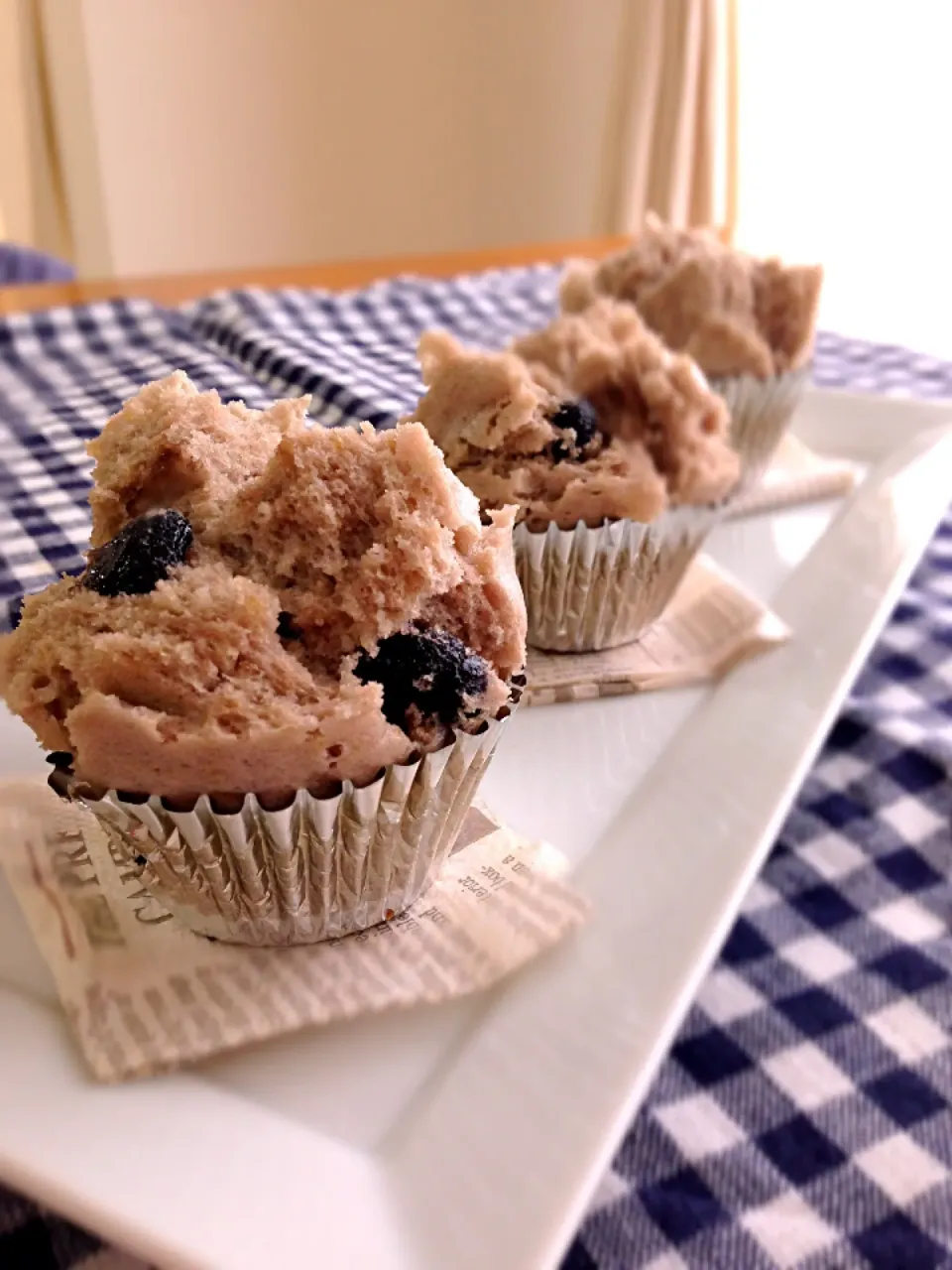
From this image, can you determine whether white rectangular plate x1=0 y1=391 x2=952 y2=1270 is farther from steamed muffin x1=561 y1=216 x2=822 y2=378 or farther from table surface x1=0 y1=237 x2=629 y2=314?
table surface x1=0 y1=237 x2=629 y2=314

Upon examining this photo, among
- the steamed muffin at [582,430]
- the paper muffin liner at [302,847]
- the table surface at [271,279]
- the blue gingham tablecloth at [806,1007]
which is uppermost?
the steamed muffin at [582,430]

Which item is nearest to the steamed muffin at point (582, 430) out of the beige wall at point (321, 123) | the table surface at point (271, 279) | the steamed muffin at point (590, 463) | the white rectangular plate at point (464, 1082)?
the steamed muffin at point (590, 463)

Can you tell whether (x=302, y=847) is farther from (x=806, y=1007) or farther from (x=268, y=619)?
(x=806, y=1007)

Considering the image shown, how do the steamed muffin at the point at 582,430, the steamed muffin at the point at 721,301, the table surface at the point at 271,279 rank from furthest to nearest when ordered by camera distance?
the table surface at the point at 271,279, the steamed muffin at the point at 721,301, the steamed muffin at the point at 582,430

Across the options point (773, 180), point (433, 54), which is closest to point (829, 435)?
point (773, 180)

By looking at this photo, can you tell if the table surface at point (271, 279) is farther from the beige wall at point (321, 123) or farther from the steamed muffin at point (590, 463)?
the beige wall at point (321, 123)

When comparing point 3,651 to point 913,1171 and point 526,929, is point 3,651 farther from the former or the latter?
point 913,1171
